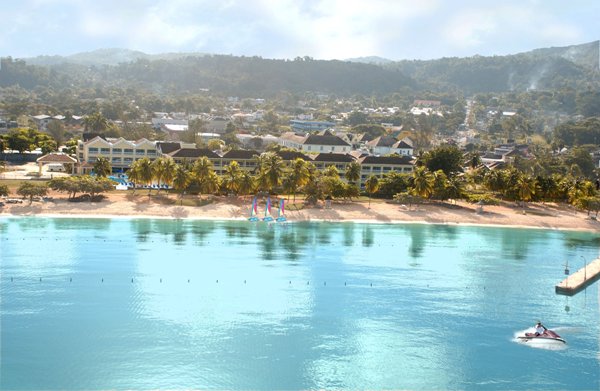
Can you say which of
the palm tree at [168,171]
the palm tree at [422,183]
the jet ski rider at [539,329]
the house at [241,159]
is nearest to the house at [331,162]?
the house at [241,159]

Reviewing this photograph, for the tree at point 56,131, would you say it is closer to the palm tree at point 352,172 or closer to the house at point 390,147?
the house at point 390,147

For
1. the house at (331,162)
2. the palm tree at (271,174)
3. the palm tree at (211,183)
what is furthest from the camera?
the house at (331,162)

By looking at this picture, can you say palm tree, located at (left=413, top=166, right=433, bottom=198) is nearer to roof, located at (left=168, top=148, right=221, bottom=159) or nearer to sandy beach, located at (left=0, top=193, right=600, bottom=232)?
sandy beach, located at (left=0, top=193, right=600, bottom=232)

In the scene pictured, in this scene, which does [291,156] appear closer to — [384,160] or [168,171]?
[384,160]

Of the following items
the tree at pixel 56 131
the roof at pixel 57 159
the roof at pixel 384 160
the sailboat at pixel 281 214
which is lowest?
the sailboat at pixel 281 214

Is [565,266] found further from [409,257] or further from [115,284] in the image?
[115,284]

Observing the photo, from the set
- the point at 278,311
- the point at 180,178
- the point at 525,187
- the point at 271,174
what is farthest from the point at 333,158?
the point at 278,311

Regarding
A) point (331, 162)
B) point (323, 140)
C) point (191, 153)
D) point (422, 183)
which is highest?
point (323, 140)

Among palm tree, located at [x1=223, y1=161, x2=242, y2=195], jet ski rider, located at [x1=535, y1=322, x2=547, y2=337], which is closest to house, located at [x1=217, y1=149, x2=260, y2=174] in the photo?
palm tree, located at [x1=223, y1=161, x2=242, y2=195]
